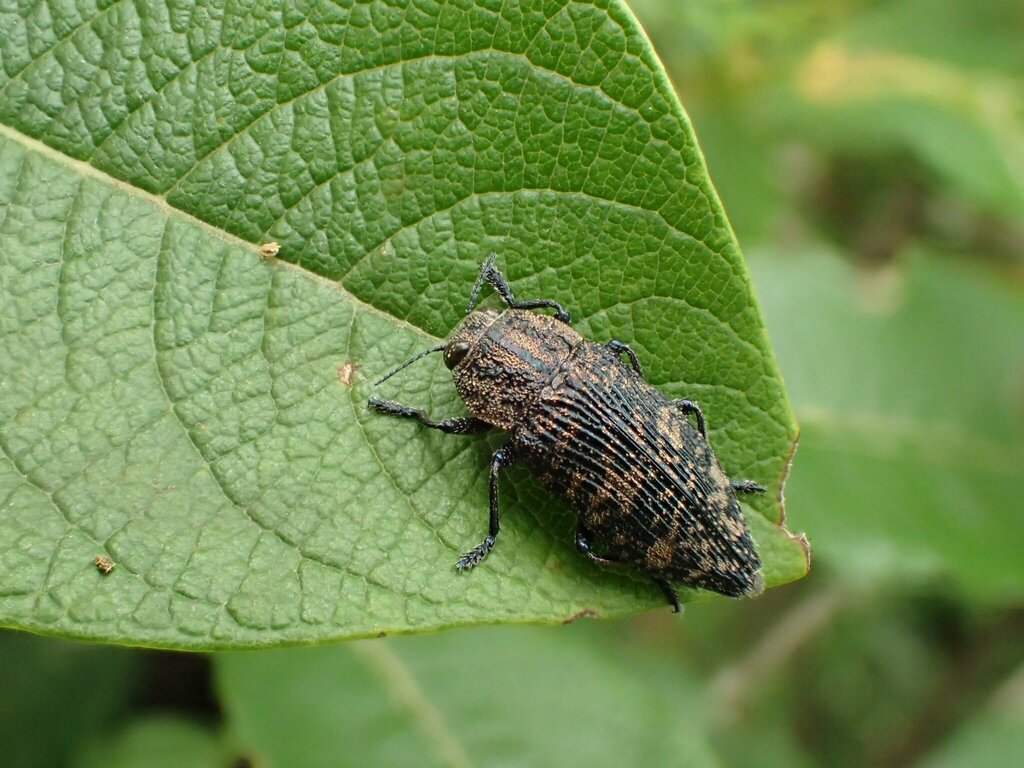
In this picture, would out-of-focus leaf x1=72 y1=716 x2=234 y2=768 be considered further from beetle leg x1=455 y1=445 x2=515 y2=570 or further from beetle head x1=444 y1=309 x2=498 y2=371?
beetle head x1=444 y1=309 x2=498 y2=371

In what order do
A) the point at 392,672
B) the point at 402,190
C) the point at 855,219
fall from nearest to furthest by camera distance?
the point at 402,190 → the point at 392,672 → the point at 855,219

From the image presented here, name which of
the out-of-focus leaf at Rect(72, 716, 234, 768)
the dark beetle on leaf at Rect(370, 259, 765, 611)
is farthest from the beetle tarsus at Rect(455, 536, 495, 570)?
the out-of-focus leaf at Rect(72, 716, 234, 768)

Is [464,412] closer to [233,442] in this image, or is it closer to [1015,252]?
[233,442]

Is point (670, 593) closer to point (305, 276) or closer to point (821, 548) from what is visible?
point (305, 276)

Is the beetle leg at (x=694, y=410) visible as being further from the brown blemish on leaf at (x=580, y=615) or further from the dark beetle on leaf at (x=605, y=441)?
the brown blemish on leaf at (x=580, y=615)

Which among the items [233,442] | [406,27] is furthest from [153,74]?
[233,442]

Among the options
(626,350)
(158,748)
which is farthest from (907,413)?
(158,748)

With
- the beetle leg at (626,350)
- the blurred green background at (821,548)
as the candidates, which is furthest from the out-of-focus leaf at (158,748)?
the beetle leg at (626,350)
